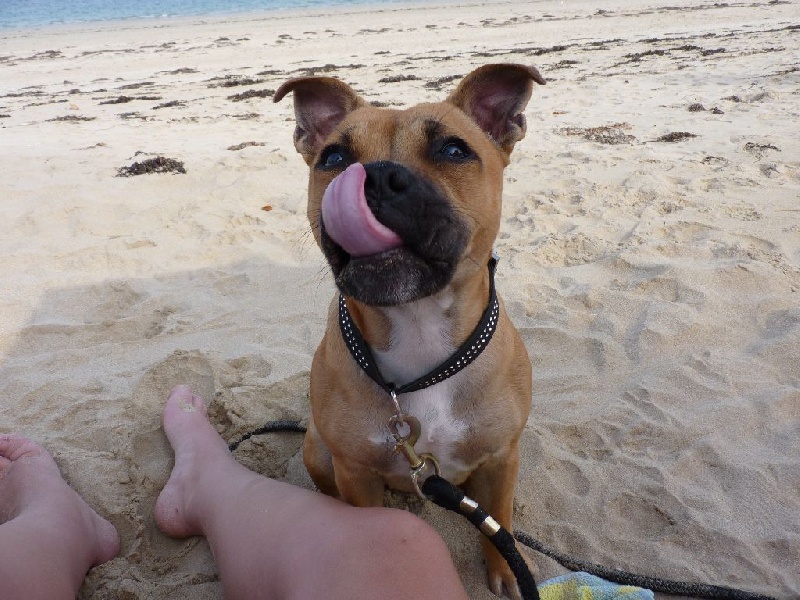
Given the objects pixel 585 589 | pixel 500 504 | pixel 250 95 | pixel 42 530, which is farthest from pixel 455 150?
pixel 250 95

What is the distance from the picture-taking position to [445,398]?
2.32 m

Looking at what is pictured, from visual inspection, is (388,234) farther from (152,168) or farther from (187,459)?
(152,168)

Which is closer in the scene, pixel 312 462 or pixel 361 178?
pixel 361 178

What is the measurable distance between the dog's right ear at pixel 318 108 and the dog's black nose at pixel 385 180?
1.05m

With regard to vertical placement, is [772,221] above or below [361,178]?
below

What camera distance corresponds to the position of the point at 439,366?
229 cm

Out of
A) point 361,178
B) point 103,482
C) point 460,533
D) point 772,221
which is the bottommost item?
point 460,533

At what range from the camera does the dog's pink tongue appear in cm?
173

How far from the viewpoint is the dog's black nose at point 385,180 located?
1824 mm

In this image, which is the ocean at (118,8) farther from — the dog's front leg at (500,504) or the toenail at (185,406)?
the dog's front leg at (500,504)

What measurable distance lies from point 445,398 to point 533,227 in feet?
10.1

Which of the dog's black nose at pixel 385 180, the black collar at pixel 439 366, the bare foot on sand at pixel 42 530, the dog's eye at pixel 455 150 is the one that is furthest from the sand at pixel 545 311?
the dog's black nose at pixel 385 180

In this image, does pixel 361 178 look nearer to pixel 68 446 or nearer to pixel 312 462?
pixel 312 462

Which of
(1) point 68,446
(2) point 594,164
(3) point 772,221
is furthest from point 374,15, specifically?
(1) point 68,446
